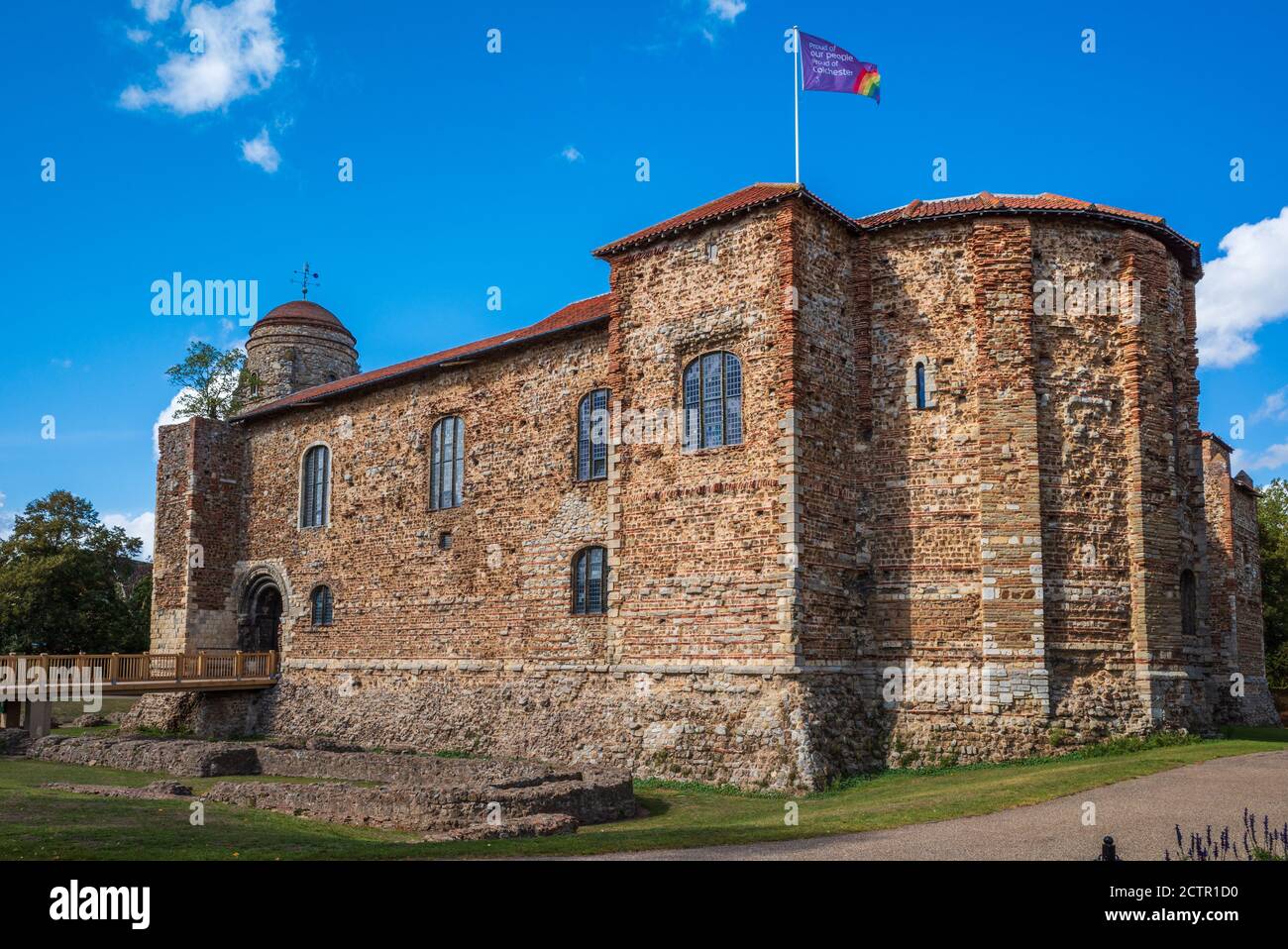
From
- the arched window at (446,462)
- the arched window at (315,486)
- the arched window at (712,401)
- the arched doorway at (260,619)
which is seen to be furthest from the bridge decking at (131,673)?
the arched window at (712,401)

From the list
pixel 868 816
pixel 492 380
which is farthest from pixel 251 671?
pixel 868 816

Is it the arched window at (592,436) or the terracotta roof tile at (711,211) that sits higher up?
the terracotta roof tile at (711,211)

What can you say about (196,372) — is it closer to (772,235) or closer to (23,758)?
(23,758)

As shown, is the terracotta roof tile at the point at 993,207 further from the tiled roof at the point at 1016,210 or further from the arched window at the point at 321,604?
the arched window at the point at 321,604

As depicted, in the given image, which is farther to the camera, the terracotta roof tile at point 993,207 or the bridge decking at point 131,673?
the bridge decking at point 131,673

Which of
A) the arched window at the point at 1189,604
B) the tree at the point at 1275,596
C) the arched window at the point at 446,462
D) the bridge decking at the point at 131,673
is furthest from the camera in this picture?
the tree at the point at 1275,596

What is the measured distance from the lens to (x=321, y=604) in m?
29.1

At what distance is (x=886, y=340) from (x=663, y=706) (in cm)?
811

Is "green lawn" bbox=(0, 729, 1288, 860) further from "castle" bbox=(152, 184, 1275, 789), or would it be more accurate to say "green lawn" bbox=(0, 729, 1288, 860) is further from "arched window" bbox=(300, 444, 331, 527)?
"arched window" bbox=(300, 444, 331, 527)

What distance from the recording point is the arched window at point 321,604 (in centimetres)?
2886

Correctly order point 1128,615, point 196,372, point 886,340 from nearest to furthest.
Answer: point 1128,615 < point 886,340 < point 196,372

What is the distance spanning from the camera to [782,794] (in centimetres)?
1706

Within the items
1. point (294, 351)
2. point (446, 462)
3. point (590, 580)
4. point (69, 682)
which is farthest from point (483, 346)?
point (294, 351)

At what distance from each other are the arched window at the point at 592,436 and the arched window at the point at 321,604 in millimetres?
9609
